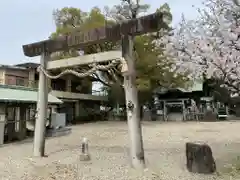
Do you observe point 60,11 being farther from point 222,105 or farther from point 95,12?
point 222,105

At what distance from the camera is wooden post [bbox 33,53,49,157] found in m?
8.58

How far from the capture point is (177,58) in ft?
27.5

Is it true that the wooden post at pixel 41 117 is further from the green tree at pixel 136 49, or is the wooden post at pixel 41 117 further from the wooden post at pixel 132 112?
the green tree at pixel 136 49

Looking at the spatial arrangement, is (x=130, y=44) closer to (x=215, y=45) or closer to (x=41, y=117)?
(x=215, y=45)

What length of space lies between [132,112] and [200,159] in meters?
1.90

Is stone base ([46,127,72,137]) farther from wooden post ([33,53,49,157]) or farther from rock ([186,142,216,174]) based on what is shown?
rock ([186,142,216,174])

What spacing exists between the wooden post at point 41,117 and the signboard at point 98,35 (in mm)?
396

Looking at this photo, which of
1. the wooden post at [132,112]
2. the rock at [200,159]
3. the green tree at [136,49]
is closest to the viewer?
the rock at [200,159]

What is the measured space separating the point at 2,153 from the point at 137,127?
538cm

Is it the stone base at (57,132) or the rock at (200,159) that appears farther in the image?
the stone base at (57,132)

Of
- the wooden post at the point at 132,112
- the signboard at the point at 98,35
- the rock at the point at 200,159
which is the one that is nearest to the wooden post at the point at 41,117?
the signboard at the point at 98,35

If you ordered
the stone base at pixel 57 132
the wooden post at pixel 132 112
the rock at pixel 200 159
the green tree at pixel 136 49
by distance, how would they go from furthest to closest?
the green tree at pixel 136 49 → the stone base at pixel 57 132 → the wooden post at pixel 132 112 → the rock at pixel 200 159

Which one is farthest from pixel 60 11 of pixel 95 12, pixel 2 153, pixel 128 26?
pixel 128 26

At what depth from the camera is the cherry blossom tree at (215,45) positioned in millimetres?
6539
